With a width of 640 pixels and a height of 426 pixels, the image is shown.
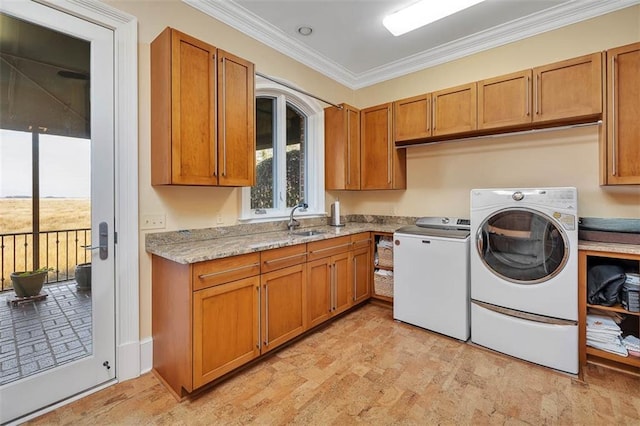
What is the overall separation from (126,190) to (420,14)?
276 centimetres

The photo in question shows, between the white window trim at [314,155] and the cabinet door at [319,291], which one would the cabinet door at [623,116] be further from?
the white window trim at [314,155]

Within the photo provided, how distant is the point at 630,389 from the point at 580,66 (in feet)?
7.78

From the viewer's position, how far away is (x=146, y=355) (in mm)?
2145

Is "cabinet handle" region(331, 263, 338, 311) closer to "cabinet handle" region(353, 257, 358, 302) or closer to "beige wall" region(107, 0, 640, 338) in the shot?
"cabinet handle" region(353, 257, 358, 302)

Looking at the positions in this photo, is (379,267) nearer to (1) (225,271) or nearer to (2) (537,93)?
(1) (225,271)

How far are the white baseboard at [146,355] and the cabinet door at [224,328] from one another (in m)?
0.61

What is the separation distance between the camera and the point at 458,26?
2.85 m

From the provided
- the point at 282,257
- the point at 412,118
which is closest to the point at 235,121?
the point at 282,257

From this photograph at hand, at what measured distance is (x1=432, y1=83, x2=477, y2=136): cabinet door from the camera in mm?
2838

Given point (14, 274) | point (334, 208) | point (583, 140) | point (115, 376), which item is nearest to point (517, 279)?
point (583, 140)

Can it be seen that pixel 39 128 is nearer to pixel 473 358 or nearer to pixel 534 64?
pixel 473 358

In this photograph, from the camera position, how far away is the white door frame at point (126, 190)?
200 cm

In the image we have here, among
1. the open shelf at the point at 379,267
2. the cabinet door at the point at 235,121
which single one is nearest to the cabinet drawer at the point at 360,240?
the open shelf at the point at 379,267

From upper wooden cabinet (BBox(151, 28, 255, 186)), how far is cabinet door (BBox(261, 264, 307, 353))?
829mm
